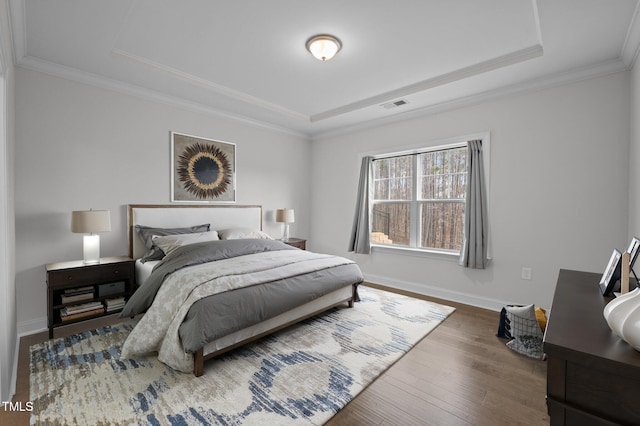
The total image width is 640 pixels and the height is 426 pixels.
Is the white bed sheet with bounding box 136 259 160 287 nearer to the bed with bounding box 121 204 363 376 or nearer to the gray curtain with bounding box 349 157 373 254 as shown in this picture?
the bed with bounding box 121 204 363 376

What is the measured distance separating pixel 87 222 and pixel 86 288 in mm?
652

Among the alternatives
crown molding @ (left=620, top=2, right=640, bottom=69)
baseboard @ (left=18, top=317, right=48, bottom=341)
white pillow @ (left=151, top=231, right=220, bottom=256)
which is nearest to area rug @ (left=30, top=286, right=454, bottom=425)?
baseboard @ (left=18, top=317, right=48, bottom=341)

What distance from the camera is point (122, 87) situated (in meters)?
3.26

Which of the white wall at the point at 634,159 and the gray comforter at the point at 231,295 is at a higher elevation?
the white wall at the point at 634,159

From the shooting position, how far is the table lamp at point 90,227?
2770mm

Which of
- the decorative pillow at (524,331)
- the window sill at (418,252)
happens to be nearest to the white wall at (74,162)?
the window sill at (418,252)

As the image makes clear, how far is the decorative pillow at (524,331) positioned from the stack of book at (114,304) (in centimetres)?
373

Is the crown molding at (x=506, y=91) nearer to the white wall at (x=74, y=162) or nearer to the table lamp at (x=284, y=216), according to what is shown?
the table lamp at (x=284, y=216)

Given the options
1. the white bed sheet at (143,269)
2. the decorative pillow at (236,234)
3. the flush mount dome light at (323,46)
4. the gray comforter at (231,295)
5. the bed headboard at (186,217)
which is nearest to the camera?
the gray comforter at (231,295)

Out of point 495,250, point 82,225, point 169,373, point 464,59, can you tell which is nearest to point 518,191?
point 495,250

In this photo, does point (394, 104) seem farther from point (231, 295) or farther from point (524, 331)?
point (231, 295)

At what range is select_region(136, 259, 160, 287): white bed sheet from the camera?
117 inches

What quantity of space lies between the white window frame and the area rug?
133cm

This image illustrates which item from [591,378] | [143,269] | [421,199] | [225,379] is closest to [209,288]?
[225,379]
